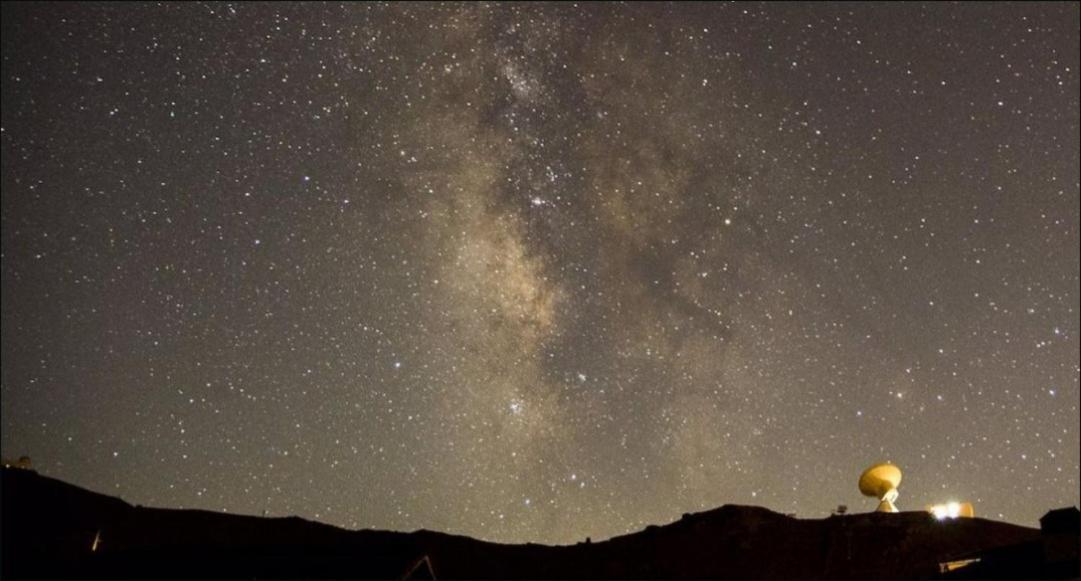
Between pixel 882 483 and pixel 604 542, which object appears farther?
pixel 604 542

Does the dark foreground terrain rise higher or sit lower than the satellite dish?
lower

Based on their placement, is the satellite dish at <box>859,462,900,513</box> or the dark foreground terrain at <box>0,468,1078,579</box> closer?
the dark foreground terrain at <box>0,468,1078,579</box>

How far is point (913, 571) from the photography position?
24031mm

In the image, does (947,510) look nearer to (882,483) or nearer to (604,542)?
(882,483)

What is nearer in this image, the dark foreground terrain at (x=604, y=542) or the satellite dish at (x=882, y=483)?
the dark foreground terrain at (x=604, y=542)

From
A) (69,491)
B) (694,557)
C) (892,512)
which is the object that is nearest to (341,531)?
(69,491)

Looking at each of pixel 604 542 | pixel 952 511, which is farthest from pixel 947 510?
pixel 604 542

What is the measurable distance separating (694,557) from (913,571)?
7.11 meters

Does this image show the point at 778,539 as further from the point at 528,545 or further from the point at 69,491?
the point at 69,491

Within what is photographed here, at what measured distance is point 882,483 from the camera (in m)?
25.5

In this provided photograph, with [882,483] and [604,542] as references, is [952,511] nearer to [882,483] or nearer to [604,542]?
[882,483]

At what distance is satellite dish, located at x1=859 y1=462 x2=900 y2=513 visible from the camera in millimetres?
25422

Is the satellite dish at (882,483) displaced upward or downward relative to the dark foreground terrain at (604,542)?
upward

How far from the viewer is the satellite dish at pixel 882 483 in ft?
83.4
